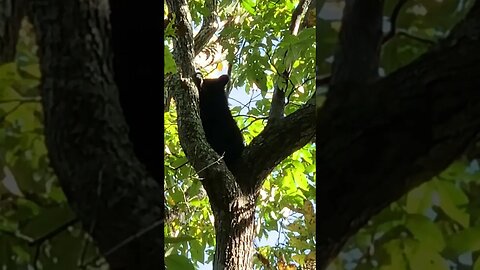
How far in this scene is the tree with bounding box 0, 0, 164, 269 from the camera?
1.02m

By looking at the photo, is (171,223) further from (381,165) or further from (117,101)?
(381,165)

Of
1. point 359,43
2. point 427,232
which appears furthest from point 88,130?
point 427,232

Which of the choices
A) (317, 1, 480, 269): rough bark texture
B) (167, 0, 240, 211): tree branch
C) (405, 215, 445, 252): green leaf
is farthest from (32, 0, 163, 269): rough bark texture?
(167, 0, 240, 211): tree branch

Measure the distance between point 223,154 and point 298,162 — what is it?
28 cm

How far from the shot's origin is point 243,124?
2016 millimetres

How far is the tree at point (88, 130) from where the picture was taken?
1.02 metres

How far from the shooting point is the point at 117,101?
104cm

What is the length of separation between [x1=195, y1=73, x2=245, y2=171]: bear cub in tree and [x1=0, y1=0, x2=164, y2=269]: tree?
0.73 m

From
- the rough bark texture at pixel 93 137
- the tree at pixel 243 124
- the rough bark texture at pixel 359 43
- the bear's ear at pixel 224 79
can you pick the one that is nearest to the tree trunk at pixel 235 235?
the tree at pixel 243 124

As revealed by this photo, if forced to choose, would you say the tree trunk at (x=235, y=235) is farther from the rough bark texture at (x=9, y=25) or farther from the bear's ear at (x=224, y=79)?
the rough bark texture at (x=9, y=25)

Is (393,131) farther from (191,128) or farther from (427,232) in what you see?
(191,128)

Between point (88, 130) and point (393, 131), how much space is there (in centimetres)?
49

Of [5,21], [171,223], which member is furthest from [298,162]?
[5,21]

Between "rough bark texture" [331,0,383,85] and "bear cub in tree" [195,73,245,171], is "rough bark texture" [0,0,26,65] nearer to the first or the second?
"rough bark texture" [331,0,383,85]
